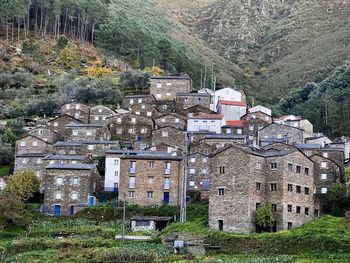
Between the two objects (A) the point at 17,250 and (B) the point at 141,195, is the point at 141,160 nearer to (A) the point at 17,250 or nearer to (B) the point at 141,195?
(B) the point at 141,195

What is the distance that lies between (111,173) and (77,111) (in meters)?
29.0

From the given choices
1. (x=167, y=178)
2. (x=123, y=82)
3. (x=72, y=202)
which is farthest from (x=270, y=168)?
(x=123, y=82)

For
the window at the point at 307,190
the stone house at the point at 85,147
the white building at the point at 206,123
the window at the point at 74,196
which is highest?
the white building at the point at 206,123

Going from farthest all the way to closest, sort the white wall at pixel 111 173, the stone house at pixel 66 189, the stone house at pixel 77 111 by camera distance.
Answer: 1. the stone house at pixel 77 111
2. the white wall at pixel 111 173
3. the stone house at pixel 66 189

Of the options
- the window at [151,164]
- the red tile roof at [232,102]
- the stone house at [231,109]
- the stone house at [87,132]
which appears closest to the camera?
the window at [151,164]

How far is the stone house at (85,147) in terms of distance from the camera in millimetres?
96769

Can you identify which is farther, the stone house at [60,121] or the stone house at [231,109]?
the stone house at [231,109]

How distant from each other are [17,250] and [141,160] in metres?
18.3

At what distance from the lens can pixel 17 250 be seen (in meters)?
72.4

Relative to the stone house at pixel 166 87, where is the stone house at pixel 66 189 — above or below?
below

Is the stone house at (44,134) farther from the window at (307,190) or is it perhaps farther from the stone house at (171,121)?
the window at (307,190)

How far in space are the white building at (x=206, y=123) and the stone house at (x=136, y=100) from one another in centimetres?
1374

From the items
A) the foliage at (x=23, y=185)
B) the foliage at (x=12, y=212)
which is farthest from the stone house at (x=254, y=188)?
the foliage at (x=23, y=185)

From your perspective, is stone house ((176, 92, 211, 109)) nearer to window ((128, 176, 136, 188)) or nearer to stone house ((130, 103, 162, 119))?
stone house ((130, 103, 162, 119))
